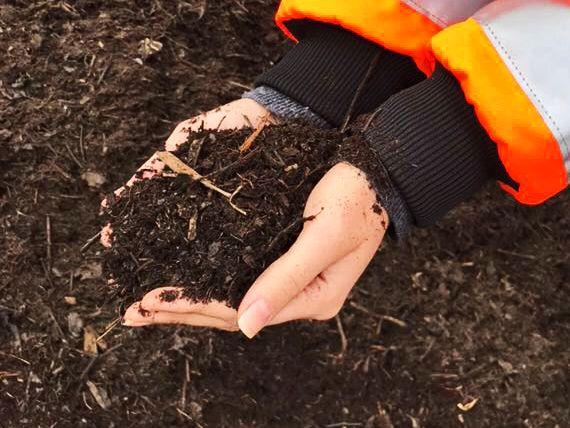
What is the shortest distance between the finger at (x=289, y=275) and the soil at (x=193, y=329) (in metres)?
0.58

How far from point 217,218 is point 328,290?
0.96ft

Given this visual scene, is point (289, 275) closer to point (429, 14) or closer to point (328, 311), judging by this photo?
point (328, 311)

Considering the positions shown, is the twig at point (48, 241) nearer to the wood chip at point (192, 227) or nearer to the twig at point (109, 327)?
the twig at point (109, 327)

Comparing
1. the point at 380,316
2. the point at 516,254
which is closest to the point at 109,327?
the point at 380,316

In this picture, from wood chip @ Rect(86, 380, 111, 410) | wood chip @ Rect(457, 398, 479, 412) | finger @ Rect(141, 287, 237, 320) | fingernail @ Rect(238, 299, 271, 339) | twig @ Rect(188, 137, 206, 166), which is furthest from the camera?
wood chip @ Rect(457, 398, 479, 412)

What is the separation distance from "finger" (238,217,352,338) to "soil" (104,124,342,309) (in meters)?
0.06

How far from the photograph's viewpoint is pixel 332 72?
5.42ft

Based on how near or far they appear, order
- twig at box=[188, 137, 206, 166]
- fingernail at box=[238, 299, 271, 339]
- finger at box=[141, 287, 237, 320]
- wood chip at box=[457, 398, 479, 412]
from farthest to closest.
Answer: wood chip at box=[457, 398, 479, 412] → twig at box=[188, 137, 206, 166] → finger at box=[141, 287, 237, 320] → fingernail at box=[238, 299, 271, 339]

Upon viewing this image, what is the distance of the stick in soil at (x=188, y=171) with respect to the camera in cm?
137

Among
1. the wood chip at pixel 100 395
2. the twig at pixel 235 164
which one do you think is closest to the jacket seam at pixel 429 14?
the twig at pixel 235 164

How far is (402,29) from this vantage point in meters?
1.52

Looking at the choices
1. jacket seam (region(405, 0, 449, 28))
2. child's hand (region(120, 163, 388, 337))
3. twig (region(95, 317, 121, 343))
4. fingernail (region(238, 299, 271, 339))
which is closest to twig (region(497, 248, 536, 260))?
child's hand (region(120, 163, 388, 337))

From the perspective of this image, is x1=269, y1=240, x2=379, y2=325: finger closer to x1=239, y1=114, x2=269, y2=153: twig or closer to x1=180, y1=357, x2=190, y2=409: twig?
x1=239, y1=114, x2=269, y2=153: twig

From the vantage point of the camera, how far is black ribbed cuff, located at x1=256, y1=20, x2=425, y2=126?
5.38 feet
